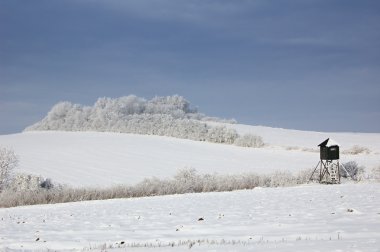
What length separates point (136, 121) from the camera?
73.8 meters

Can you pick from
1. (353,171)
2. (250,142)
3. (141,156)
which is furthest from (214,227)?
(250,142)

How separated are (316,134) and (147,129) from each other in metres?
23.9

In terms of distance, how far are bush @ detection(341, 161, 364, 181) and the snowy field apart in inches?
41.0

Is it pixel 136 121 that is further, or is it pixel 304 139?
pixel 136 121

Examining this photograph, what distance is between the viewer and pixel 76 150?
2114 inches

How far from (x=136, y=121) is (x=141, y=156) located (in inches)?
A: 929

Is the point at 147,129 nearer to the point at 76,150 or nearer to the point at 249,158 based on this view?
the point at 76,150

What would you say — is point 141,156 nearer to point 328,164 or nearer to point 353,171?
point 328,164

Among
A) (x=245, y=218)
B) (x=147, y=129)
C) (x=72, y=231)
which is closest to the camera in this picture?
(x=72, y=231)

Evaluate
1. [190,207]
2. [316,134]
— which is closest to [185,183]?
[190,207]

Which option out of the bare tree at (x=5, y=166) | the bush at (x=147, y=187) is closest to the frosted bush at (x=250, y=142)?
the bush at (x=147, y=187)

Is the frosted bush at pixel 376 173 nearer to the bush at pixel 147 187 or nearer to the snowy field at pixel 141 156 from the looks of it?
the snowy field at pixel 141 156

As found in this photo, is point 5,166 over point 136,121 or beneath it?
beneath

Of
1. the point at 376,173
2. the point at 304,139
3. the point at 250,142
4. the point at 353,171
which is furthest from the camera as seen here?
the point at 304,139
